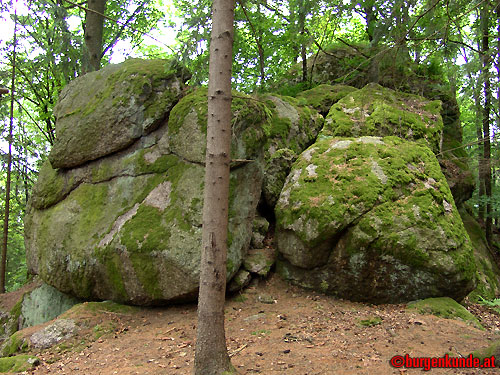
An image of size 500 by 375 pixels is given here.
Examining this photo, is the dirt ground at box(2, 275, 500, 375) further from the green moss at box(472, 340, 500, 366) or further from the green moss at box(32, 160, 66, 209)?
the green moss at box(32, 160, 66, 209)

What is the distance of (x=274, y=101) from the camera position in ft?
29.2

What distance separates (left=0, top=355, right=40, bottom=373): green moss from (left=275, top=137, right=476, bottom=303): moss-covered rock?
4.18 metres

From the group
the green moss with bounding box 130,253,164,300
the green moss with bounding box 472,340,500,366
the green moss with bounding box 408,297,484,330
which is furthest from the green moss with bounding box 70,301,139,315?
the green moss with bounding box 472,340,500,366

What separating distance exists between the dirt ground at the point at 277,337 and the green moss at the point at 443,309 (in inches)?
10.8

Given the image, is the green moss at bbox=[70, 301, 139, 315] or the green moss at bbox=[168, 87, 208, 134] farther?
the green moss at bbox=[168, 87, 208, 134]

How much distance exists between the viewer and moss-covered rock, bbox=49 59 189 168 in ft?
24.5

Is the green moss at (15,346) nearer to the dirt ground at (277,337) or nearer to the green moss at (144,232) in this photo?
the dirt ground at (277,337)

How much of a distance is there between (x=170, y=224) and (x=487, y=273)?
285 inches

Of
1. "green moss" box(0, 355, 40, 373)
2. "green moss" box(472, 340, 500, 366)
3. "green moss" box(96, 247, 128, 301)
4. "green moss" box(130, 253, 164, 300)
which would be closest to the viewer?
"green moss" box(472, 340, 500, 366)

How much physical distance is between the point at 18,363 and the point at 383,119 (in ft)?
28.0

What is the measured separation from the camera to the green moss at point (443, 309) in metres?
5.59

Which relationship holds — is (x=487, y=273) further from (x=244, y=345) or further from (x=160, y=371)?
(x=160, y=371)

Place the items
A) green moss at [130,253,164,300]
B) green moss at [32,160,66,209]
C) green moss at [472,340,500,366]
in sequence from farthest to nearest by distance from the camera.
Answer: green moss at [32,160,66,209] → green moss at [130,253,164,300] → green moss at [472,340,500,366]

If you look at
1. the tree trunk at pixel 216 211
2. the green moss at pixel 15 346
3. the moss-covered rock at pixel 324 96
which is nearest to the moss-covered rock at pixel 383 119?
the moss-covered rock at pixel 324 96
